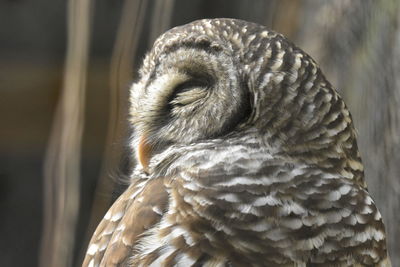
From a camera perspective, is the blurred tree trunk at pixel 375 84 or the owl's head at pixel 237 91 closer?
the owl's head at pixel 237 91

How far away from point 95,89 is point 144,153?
6.56 ft

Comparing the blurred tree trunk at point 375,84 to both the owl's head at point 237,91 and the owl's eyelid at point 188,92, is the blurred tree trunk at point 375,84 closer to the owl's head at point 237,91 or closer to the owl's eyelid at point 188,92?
the owl's head at point 237,91

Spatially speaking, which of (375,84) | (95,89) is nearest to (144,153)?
(375,84)

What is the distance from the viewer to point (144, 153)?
2119 mm

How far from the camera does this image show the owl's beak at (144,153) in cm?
211

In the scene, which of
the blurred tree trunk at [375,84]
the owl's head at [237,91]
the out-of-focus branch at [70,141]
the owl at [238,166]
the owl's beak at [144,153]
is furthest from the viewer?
the out-of-focus branch at [70,141]

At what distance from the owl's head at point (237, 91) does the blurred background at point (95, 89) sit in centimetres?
29

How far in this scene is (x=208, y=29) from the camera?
6.75ft

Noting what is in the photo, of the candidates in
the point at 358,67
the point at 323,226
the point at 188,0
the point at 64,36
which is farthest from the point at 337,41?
the point at 323,226

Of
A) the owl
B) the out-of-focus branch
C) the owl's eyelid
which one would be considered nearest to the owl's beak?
the owl

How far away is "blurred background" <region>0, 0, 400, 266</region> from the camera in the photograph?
2963 millimetres

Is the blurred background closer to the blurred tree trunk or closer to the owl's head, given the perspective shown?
the blurred tree trunk

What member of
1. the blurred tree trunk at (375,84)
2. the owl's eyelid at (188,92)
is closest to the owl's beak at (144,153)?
the owl's eyelid at (188,92)

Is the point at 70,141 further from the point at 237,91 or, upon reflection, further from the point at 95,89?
the point at 237,91
